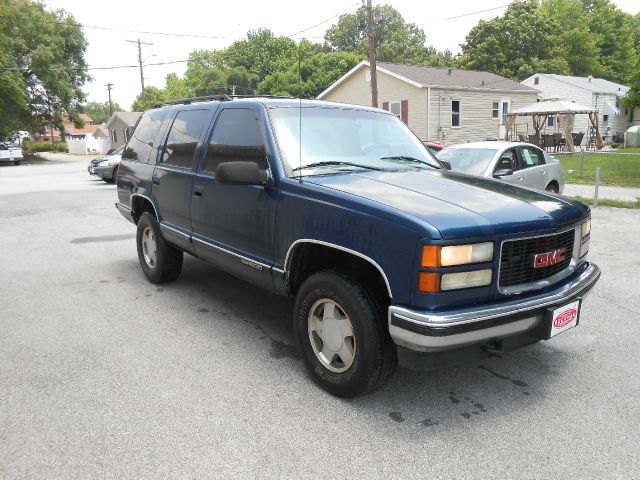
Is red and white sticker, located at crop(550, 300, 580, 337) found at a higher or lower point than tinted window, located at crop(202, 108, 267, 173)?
lower

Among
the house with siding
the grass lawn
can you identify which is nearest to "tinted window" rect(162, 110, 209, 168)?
the grass lawn

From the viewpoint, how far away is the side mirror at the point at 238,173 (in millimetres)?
3381

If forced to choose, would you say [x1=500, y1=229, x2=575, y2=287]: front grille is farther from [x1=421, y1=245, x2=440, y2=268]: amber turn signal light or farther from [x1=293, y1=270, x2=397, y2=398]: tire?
[x1=293, y1=270, x2=397, y2=398]: tire

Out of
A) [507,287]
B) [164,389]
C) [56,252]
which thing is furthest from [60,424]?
[56,252]

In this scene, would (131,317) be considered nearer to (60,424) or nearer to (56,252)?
(60,424)

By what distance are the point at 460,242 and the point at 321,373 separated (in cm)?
131

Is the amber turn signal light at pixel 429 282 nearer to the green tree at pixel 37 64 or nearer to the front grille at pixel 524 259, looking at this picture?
the front grille at pixel 524 259

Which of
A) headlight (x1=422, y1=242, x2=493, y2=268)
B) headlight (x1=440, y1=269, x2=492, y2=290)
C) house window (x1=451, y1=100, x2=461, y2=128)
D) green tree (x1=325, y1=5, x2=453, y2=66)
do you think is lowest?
headlight (x1=440, y1=269, x2=492, y2=290)

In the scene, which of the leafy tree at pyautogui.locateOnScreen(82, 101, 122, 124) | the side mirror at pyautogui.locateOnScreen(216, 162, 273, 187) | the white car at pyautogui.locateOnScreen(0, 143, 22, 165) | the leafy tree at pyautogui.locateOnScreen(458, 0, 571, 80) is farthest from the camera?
the leafy tree at pyautogui.locateOnScreen(82, 101, 122, 124)

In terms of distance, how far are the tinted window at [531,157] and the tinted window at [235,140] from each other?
6885 millimetres

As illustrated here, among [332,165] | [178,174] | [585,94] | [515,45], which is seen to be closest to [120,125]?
[515,45]

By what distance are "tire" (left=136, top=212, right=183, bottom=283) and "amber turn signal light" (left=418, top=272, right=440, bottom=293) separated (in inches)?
139

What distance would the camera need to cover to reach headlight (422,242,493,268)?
2633mm

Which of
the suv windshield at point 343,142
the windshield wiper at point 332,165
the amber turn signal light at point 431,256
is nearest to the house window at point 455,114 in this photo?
the suv windshield at point 343,142
